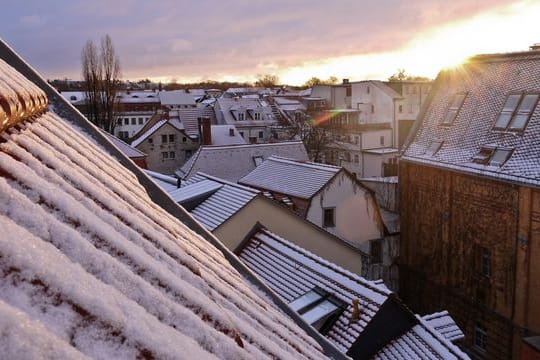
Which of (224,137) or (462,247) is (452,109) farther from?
(224,137)

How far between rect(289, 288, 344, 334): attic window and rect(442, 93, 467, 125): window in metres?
11.5

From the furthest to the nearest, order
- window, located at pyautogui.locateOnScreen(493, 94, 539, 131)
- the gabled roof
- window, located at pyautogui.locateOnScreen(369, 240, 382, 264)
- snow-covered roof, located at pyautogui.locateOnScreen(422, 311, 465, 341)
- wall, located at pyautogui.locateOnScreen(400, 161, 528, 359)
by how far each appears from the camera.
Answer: window, located at pyautogui.locateOnScreen(369, 240, 382, 264)
window, located at pyautogui.locateOnScreen(493, 94, 539, 131)
wall, located at pyautogui.locateOnScreen(400, 161, 528, 359)
the gabled roof
snow-covered roof, located at pyautogui.locateOnScreen(422, 311, 465, 341)

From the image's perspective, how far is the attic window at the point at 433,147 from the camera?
62.0 feet

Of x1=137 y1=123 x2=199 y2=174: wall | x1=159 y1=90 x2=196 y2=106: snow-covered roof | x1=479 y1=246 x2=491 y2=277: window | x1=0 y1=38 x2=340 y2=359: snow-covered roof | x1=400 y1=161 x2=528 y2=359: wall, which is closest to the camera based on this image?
x1=0 y1=38 x2=340 y2=359: snow-covered roof

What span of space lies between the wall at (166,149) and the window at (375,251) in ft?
69.4

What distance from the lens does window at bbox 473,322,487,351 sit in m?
16.8

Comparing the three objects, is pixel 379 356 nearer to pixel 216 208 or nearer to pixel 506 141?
pixel 216 208

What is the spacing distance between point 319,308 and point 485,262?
30.3 ft

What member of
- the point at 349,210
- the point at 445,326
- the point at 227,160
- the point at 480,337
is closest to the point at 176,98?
the point at 227,160

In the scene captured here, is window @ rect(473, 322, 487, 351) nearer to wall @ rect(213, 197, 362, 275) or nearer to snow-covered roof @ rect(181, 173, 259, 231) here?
wall @ rect(213, 197, 362, 275)

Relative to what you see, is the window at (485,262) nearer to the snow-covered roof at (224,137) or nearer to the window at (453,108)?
the window at (453,108)

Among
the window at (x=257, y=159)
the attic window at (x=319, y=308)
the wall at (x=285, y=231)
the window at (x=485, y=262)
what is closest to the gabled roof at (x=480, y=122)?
the window at (x=485, y=262)

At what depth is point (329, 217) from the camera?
19453 millimetres

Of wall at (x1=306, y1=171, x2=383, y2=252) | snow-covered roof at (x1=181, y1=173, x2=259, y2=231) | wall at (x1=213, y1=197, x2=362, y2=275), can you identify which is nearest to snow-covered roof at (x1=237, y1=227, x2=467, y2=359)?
wall at (x1=213, y1=197, x2=362, y2=275)
